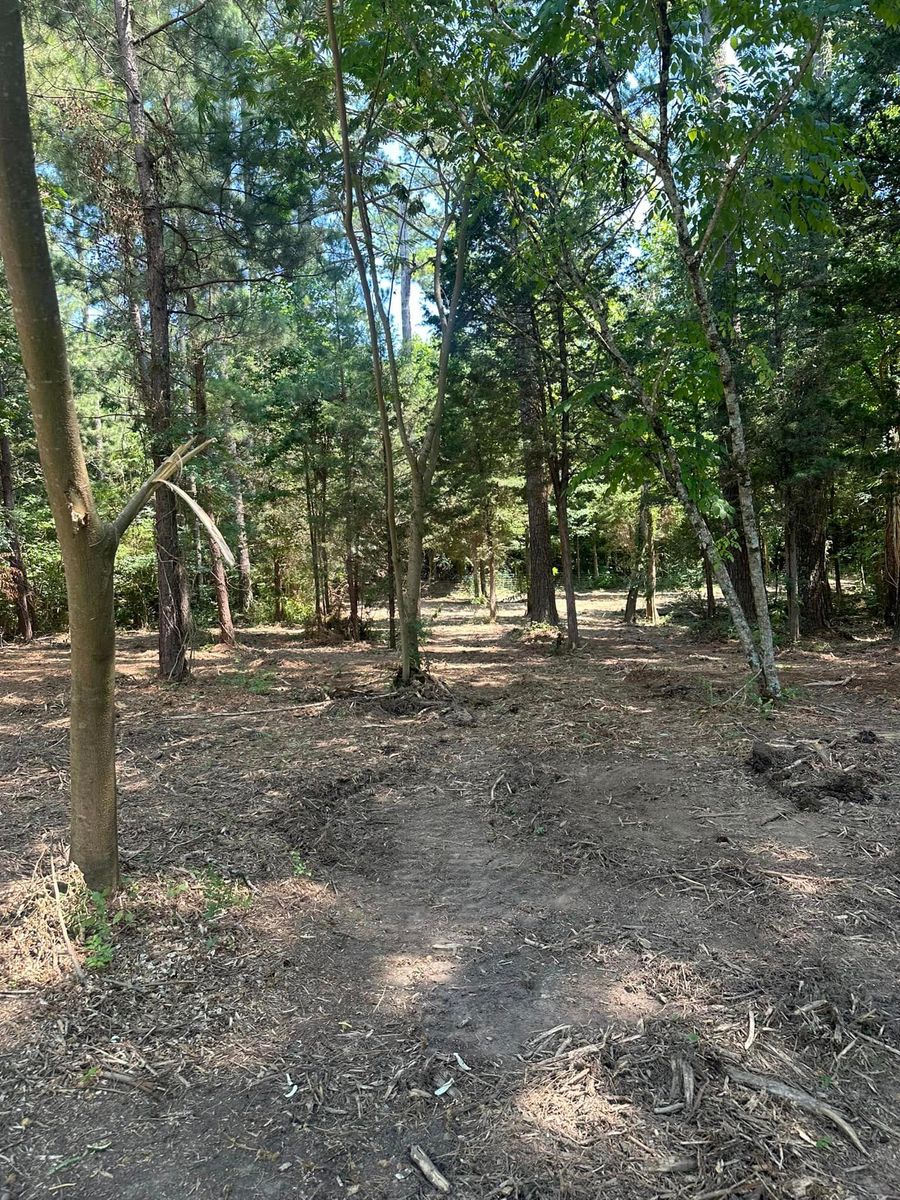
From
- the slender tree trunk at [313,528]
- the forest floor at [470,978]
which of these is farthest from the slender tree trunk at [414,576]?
the slender tree trunk at [313,528]

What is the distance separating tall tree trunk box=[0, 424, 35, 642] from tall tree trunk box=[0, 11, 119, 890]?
32.5ft

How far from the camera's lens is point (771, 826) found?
3838mm

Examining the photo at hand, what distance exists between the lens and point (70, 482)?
2504 mm

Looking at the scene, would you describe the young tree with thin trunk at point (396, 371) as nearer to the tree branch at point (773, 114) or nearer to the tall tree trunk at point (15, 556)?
the tree branch at point (773, 114)

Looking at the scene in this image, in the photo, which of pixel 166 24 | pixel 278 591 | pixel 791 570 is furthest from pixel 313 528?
pixel 791 570

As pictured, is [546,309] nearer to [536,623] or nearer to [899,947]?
[536,623]

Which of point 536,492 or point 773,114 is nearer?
point 773,114

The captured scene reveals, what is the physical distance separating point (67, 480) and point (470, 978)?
241cm

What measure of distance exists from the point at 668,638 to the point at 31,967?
12.2 meters

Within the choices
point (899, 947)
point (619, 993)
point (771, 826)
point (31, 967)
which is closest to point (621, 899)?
point (619, 993)

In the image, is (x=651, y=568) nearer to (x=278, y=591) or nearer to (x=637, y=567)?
(x=637, y=567)

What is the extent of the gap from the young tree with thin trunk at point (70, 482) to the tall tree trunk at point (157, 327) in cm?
535

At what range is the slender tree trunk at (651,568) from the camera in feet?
50.6

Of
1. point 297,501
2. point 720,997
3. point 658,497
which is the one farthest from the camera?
point 297,501
